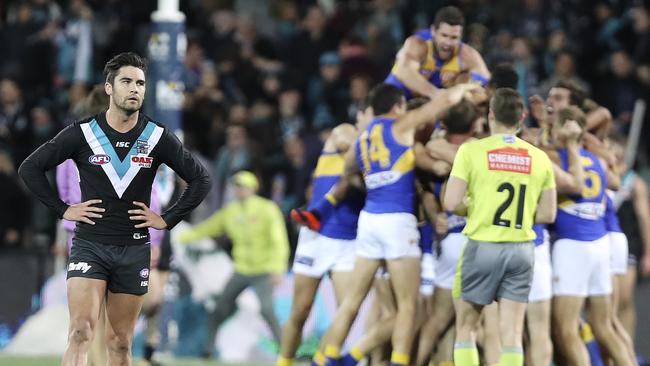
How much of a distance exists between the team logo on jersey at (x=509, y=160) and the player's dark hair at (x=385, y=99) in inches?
61.4

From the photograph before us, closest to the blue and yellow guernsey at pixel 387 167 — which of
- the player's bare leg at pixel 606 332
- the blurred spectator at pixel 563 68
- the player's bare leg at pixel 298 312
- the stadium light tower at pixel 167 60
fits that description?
the player's bare leg at pixel 298 312

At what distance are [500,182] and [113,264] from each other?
2891 mm

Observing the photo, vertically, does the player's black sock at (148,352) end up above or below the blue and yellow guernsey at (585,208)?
below

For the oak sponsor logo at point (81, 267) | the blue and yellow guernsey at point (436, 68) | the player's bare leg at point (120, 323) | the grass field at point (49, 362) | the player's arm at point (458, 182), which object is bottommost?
the grass field at point (49, 362)

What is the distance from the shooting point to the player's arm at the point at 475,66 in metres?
11.2

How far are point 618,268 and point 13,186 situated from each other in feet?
27.0

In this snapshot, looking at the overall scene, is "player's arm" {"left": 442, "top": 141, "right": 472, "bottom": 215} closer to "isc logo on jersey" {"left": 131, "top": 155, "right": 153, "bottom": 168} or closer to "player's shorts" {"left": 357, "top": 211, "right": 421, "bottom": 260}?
"player's shorts" {"left": 357, "top": 211, "right": 421, "bottom": 260}

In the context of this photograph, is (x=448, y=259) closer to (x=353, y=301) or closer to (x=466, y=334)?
(x=353, y=301)

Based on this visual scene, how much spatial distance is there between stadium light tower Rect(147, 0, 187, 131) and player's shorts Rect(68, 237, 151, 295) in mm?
5380

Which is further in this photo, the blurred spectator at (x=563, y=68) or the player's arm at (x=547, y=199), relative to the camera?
the blurred spectator at (x=563, y=68)

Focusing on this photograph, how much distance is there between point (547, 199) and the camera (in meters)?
9.62

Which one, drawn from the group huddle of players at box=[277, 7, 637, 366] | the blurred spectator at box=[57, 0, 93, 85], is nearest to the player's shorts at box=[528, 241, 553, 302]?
the group huddle of players at box=[277, 7, 637, 366]

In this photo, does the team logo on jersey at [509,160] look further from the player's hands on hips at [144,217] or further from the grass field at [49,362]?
the grass field at [49,362]

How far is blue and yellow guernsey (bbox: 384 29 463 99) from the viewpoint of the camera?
1136 centimetres
